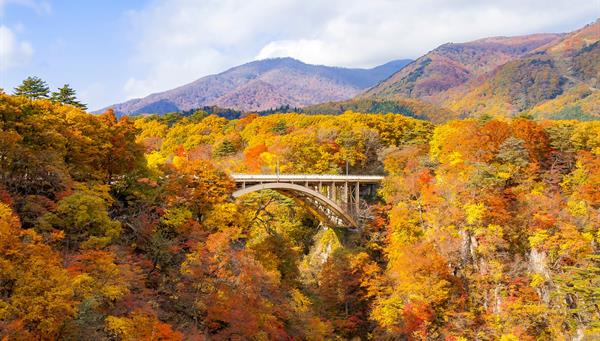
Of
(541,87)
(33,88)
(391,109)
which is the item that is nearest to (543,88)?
(541,87)

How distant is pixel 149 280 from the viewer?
19531 millimetres

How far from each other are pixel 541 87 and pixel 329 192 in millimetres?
106485

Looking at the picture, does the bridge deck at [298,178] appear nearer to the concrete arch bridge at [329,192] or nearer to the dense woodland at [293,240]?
the concrete arch bridge at [329,192]

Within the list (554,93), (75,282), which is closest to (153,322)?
(75,282)

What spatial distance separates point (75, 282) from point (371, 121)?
1526 inches

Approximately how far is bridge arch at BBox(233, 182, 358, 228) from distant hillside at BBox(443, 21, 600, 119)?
74.4 meters

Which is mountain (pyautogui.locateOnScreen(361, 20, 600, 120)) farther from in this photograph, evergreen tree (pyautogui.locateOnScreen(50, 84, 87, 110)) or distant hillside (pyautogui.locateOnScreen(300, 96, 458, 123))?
evergreen tree (pyautogui.locateOnScreen(50, 84, 87, 110))

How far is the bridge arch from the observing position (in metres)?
31.5

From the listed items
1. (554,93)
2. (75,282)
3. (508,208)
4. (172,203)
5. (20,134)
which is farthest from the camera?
(554,93)

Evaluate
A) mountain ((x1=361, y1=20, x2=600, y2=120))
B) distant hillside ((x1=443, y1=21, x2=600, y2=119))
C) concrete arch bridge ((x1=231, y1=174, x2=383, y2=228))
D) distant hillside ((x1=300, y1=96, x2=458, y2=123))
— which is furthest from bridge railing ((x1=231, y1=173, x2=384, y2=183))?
distant hillside ((x1=443, y1=21, x2=600, y2=119))

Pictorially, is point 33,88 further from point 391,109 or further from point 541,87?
point 541,87

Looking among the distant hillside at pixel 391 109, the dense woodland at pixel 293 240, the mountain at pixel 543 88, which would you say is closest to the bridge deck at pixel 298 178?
the dense woodland at pixel 293 240

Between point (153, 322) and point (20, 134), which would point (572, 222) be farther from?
point (20, 134)

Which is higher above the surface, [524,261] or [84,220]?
[84,220]
